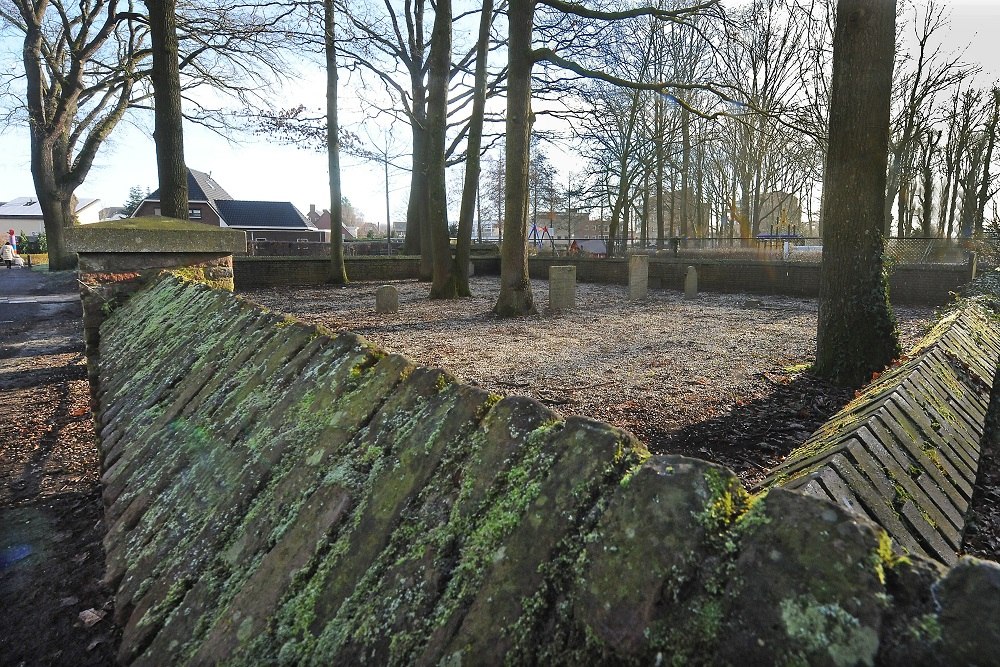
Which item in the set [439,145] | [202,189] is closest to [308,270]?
[439,145]

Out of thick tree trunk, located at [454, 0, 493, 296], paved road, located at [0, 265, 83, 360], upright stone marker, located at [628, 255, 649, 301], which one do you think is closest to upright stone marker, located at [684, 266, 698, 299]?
upright stone marker, located at [628, 255, 649, 301]

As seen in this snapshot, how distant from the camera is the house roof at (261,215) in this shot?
5444 centimetres

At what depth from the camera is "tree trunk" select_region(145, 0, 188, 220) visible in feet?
30.3

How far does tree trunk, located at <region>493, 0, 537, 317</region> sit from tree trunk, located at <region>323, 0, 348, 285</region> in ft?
28.7

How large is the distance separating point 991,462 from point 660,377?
259 cm

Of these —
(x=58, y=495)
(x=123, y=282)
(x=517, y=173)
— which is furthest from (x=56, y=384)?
(x=517, y=173)

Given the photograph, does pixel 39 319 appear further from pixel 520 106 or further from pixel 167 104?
pixel 520 106

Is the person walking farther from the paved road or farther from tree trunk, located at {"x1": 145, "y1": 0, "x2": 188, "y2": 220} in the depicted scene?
tree trunk, located at {"x1": 145, "y1": 0, "x2": 188, "y2": 220}

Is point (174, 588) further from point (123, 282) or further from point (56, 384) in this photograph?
point (56, 384)

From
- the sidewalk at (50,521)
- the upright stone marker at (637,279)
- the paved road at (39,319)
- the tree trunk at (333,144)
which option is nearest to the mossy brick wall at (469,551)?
the sidewalk at (50,521)

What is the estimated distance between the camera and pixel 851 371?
5.57 metres

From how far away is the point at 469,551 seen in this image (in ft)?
3.59

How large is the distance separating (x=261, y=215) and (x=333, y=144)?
1574 inches

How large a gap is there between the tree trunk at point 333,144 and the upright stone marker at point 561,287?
10347 millimetres
